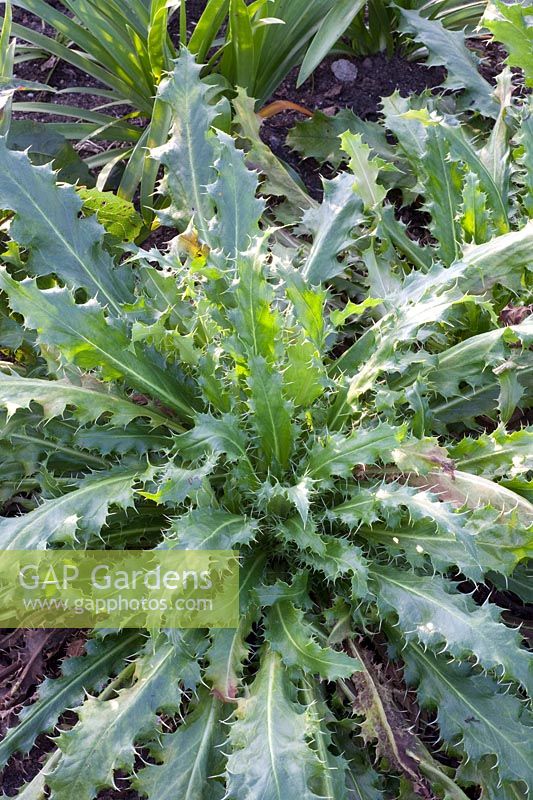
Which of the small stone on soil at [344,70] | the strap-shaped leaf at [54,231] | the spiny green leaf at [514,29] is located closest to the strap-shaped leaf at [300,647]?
the strap-shaped leaf at [54,231]

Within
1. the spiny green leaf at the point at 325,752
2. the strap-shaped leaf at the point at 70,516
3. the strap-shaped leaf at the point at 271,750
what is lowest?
the spiny green leaf at the point at 325,752

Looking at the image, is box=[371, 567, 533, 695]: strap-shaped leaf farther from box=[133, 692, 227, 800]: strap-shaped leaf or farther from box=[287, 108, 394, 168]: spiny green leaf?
box=[287, 108, 394, 168]: spiny green leaf

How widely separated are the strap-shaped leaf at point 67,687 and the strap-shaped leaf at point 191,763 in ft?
0.81

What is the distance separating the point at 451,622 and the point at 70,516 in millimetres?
855

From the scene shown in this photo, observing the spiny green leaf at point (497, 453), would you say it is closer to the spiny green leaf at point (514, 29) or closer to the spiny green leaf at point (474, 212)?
the spiny green leaf at point (474, 212)

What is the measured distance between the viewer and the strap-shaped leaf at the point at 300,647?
5.14ft

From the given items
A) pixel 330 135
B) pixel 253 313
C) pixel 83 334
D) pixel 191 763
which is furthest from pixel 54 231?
pixel 191 763

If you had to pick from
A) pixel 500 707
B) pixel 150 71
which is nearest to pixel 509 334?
pixel 500 707

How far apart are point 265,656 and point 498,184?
1620 millimetres

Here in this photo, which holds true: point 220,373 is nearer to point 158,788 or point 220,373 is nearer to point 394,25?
point 158,788

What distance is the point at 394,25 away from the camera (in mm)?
3020

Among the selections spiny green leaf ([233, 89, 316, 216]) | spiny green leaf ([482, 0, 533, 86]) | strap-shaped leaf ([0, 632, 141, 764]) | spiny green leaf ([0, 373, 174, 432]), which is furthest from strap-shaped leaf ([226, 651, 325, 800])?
spiny green leaf ([482, 0, 533, 86])

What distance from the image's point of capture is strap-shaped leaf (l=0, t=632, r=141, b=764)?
177 centimetres

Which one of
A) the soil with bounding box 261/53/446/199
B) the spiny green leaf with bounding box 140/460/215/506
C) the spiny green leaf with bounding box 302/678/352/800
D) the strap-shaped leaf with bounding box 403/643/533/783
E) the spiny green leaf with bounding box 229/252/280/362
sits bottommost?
the strap-shaped leaf with bounding box 403/643/533/783
